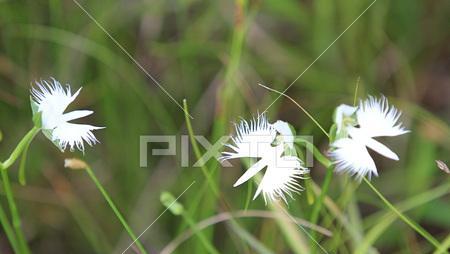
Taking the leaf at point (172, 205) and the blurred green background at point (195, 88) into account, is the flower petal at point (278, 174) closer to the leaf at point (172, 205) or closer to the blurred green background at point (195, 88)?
the leaf at point (172, 205)

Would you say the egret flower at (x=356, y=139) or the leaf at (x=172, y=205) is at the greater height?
the egret flower at (x=356, y=139)

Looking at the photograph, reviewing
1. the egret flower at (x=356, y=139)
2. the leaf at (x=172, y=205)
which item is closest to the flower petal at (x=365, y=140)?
the egret flower at (x=356, y=139)

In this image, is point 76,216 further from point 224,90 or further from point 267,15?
point 267,15

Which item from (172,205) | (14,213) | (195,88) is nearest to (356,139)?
(172,205)

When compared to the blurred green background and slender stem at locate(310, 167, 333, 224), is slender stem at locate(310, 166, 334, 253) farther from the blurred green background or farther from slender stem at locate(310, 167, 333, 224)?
the blurred green background

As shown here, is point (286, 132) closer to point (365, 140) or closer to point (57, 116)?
point (365, 140)
